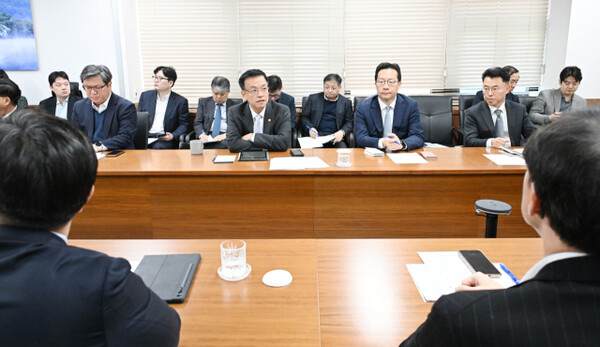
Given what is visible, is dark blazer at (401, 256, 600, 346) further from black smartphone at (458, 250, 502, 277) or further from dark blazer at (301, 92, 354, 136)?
dark blazer at (301, 92, 354, 136)

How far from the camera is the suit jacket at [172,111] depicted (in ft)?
15.4

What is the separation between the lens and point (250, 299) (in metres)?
1.10

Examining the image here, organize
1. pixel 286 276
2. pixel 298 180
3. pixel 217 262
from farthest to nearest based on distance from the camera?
pixel 298 180 < pixel 217 262 < pixel 286 276

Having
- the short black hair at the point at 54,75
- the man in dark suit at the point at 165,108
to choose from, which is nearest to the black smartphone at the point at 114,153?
the man in dark suit at the point at 165,108

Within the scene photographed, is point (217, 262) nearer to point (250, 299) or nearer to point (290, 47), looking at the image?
point (250, 299)

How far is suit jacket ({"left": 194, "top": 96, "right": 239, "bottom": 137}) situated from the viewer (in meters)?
4.68

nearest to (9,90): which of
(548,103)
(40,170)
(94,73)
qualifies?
(94,73)

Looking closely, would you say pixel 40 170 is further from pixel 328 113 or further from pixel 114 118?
pixel 328 113

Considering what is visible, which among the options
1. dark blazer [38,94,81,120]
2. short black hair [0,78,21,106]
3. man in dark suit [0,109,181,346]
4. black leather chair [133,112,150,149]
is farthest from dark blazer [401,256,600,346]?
dark blazer [38,94,81,120]

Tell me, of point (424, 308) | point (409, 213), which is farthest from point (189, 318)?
point (409, 213)

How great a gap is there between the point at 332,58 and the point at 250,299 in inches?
177

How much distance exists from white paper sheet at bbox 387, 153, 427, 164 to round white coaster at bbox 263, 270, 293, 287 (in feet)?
5.50

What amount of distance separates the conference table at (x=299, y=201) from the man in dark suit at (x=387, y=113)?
86 cm

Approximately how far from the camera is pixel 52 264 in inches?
26.0
